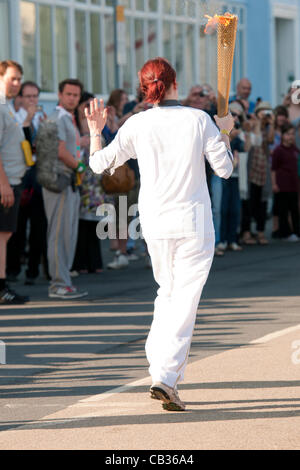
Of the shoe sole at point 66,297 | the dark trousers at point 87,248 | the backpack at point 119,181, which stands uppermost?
the backpack at point 119,181

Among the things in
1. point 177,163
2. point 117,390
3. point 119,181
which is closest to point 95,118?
point 177,163

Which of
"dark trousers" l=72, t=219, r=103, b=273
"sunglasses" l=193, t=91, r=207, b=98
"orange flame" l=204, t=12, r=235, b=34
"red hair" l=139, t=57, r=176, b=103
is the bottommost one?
"dark trousers" l=72, t=219, r=103, b=273

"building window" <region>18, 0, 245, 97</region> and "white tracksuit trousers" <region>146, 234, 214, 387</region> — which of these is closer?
"white tracksuit trousers" <region>146, 234, 214, 387</region>

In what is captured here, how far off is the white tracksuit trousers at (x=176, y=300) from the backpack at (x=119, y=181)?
731cm

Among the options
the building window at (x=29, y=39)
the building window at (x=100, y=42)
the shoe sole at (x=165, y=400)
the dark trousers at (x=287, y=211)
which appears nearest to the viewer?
the shoe sole at (x=165, y=400)

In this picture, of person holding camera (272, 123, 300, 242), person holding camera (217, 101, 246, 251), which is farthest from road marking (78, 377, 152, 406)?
person holding camera (272, 123, 300, 242)

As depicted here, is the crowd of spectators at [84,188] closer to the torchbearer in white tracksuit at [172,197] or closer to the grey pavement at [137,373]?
the grey pavement at [137,373]

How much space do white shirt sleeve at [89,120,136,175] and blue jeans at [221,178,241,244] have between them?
391 inches

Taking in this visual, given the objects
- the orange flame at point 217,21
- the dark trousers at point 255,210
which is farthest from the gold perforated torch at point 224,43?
the dark trousers at point 255,210

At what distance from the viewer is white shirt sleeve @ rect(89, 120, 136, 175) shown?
22.6 ft

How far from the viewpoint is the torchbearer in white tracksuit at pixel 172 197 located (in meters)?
6.74

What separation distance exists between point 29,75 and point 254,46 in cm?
1083

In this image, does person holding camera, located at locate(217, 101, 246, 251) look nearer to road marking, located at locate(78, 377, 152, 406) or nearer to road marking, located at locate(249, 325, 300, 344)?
Result: road marking, located at locate(249, 325, 300, 344)

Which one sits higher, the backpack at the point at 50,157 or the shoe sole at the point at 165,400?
the backpack at the point at 50,157
